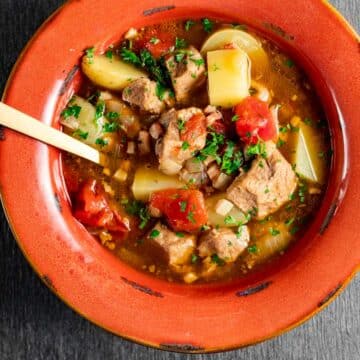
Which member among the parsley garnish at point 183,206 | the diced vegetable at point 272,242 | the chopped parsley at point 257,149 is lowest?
the diced vegetable at point 272,242

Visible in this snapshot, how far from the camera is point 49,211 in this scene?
3.04 m

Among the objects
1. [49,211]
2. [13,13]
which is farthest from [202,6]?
[49,211]

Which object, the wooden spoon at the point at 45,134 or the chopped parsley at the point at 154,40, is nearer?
the wooden spoon at the point at 45,134

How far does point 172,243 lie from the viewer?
3141 millimetres

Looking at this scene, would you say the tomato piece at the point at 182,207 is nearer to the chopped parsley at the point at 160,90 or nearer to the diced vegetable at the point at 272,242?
the diced vegetable at the point at 272,242

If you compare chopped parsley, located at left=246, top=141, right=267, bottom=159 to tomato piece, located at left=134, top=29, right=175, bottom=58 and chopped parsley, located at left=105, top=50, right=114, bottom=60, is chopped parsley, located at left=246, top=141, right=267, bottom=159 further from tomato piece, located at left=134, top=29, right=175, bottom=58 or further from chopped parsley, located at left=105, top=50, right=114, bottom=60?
chopped parsley, located at left=105, top=50, right=114, bottom=60

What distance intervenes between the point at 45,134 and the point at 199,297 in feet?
3.83

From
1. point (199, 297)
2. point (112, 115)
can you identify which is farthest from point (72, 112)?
point (199, 297)

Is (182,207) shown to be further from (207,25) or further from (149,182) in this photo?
(207,25)

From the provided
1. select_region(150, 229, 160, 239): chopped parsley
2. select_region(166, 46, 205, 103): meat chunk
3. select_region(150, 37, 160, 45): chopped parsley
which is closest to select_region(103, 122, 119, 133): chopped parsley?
select_region(166, 46, 205, 103): meat chunk

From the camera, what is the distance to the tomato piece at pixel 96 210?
317 cm

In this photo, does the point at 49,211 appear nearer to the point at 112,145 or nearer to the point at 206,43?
the point at 112,145

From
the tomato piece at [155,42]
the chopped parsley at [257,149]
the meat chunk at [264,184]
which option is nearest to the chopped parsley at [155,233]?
the meat chunk at [264,184]

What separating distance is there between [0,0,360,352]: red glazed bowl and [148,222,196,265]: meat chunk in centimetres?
23
